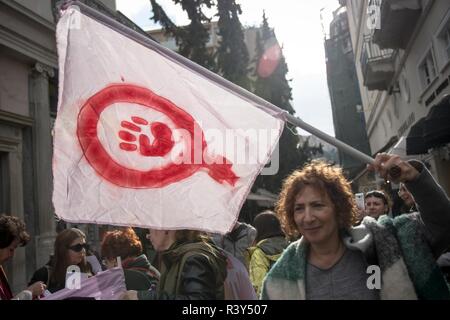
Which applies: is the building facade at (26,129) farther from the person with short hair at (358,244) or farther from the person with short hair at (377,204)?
the person with short hair at (358,244)

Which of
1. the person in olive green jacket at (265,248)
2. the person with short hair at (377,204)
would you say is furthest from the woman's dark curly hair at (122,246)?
the person with short hair at (377,204)

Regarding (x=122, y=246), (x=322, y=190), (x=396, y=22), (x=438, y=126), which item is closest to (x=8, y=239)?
(x=122, y=246)

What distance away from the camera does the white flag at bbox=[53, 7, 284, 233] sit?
104 inches

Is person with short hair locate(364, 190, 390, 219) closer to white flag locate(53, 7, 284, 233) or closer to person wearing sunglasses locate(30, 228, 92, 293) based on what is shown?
white flag locate(53, 7, 284, 233)

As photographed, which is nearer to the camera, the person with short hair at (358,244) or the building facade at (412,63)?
the person with short hair at (358,244)

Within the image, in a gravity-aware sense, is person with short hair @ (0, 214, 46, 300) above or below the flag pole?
below

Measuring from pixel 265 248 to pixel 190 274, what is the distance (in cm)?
169

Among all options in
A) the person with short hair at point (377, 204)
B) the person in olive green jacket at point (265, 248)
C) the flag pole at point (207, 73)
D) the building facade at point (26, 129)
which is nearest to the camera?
the flag pole at point (207, 73)

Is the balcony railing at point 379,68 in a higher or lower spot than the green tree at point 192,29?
lower

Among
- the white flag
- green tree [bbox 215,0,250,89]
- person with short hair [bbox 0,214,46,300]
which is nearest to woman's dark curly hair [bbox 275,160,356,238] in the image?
the white flag

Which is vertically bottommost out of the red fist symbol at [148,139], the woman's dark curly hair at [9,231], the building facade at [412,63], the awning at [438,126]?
the woman's dark curly hair at [9,231]

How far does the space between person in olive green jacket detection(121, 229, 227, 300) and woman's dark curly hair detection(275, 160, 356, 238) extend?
1.40 feet

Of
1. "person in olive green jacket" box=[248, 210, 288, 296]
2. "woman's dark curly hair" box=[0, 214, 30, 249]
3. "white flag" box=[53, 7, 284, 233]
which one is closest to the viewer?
"white flag" box=[53, 7, 284, 233]

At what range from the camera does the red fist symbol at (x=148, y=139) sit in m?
2.78
